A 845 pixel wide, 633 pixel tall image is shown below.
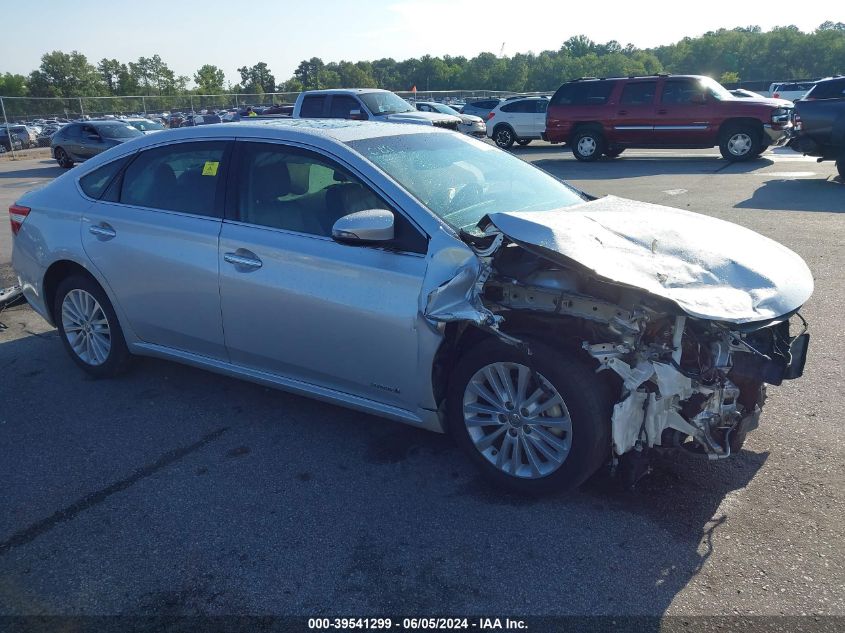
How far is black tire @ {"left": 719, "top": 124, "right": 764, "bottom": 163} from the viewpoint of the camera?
16.5 metres

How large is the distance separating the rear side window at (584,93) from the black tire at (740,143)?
3.19m

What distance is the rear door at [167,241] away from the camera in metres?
4.14

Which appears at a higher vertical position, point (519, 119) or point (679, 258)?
point (519, 119)

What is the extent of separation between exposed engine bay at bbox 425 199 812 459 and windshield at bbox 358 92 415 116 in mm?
13989

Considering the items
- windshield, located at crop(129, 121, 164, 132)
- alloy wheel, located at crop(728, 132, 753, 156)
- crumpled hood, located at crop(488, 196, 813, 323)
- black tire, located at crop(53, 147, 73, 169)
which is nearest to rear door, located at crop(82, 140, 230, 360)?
crumpled hood, located at crop(488, 196, 813, 323)

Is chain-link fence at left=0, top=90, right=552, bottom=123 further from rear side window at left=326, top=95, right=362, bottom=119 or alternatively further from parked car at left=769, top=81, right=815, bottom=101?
rear side window at left=326, top=95, right=362, bottom=119

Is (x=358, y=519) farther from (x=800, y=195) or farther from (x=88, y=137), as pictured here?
(x=88, y=137)

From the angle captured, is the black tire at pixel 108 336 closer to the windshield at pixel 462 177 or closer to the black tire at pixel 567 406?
the windshield at pixel 462 177

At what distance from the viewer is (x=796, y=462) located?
3.55 metres

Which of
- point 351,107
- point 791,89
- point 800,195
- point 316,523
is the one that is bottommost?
point 316,523

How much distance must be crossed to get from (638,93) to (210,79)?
88517 mm

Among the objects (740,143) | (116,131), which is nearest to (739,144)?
(740,143)

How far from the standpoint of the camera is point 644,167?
55.7 feet

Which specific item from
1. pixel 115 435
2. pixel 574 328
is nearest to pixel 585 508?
pixel 574 328
